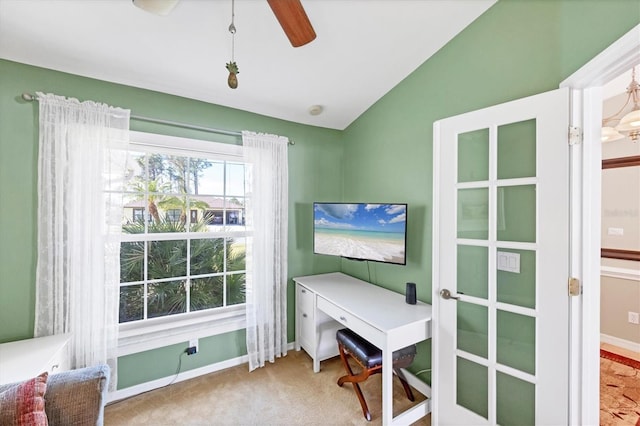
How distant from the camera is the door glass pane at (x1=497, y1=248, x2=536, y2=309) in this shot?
54.5 inches

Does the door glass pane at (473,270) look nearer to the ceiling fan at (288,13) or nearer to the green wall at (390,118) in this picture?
the green wall at (390,118)

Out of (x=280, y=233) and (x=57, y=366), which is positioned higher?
(x=280, y=233)

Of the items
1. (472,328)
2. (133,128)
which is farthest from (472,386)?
(133,128)

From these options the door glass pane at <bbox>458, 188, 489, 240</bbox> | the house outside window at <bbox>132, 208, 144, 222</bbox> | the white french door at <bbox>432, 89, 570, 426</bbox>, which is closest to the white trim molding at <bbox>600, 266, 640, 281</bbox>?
the white french door at <bbox>432, 89, 570, 426</bbox>

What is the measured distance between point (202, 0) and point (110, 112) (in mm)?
1080

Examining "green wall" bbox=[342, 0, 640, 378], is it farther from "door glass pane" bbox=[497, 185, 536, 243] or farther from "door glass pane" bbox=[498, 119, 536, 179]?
"door glass pane" bbox=[497, 185, 536, 243]

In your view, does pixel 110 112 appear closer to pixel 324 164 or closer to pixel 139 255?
pixel 139 255

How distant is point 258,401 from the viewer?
1956 millimetres

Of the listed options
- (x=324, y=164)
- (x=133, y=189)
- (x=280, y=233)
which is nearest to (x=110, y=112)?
(x=133, y=189)

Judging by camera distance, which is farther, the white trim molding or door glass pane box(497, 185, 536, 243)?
the white trim molding

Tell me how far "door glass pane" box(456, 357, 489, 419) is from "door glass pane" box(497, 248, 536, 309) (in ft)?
1.55

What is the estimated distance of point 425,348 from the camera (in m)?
2.06

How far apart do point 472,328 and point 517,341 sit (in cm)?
23

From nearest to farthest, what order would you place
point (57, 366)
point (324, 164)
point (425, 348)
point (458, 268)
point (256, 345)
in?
point (57, 366) → point (458, 268) → point (425, 348) → point (256, 345) → point (324, 164)
